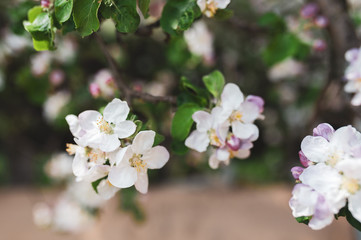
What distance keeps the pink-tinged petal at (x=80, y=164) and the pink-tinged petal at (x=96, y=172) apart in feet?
Answer: 0.04

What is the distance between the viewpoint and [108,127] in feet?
2.00

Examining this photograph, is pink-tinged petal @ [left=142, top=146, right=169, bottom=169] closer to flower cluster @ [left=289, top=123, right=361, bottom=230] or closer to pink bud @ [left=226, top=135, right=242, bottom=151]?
pink bud @ [left=226, top=135, right=242, bottom=151]

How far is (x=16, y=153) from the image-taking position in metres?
2.37

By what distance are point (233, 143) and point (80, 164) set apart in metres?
0.27

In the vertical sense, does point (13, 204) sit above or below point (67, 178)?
below

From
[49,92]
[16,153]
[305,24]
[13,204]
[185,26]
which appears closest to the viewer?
[185,26]

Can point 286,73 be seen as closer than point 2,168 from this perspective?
Yes

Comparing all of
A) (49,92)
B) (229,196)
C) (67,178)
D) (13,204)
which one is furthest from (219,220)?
(13,204)

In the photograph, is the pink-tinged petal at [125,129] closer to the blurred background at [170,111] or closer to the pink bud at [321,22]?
the blurred background at [170,111]

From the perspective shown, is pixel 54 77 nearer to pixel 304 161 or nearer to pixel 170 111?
pixel 170 111

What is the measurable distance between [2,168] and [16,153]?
0.21 meters

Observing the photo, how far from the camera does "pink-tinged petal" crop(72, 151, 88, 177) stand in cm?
63

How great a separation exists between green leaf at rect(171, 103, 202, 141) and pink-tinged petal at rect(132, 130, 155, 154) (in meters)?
0.10

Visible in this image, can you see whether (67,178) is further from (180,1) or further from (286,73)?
(180,1)
